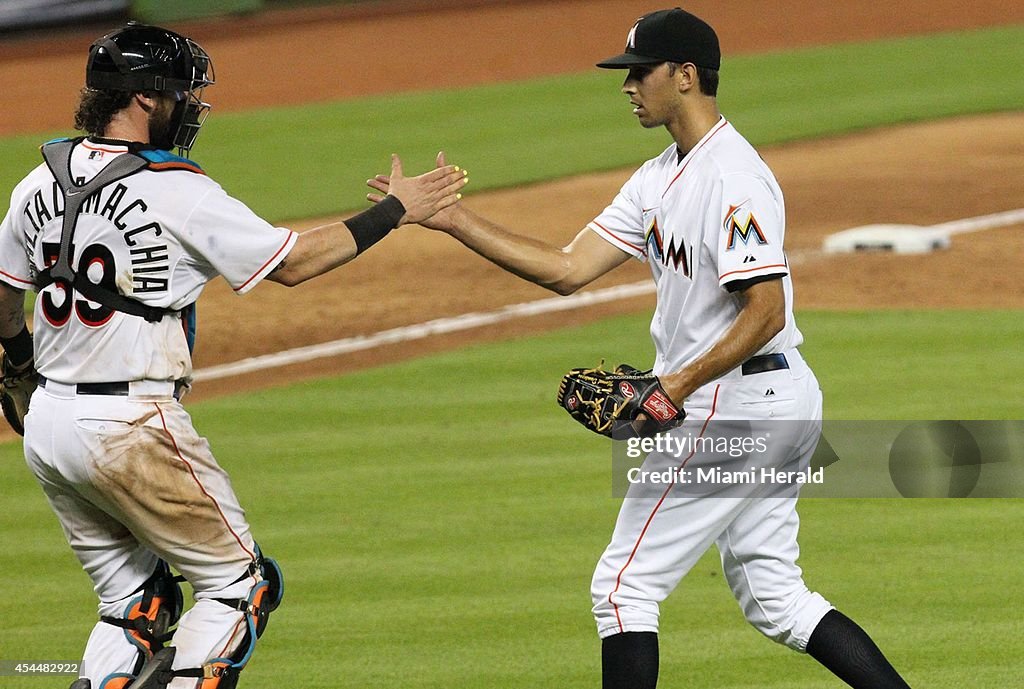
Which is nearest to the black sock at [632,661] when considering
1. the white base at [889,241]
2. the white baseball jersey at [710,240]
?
the white baseball jersey at [710,240]

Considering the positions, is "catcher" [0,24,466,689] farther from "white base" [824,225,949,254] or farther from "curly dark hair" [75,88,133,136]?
"white base" [824,225,949,254]

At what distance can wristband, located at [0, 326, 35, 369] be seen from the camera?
4723 mm

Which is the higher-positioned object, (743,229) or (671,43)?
(671,43)

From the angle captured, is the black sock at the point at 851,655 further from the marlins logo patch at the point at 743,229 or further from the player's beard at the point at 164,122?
the player's beard at the point at 164,122

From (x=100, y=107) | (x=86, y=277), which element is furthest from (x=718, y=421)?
(x=100, y=107)

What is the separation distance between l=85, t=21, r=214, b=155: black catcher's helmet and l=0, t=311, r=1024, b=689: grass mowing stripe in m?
2.01

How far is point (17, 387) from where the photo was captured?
4.79 meters

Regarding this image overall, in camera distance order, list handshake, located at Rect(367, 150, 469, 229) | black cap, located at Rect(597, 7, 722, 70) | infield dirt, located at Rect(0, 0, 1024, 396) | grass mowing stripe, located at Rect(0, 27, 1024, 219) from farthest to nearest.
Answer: grass mowing stripe, located at Rect(0, 27, 1024, 219), infield dirt, located at Rect(0, 0, 1024, 396), handshake, located at Rect(367, 150, 469, 229), black cap, located at Rect(597, 7, 722, 70)

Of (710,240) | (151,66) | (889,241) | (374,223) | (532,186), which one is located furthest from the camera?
(532,186)

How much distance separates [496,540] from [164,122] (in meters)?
2.87

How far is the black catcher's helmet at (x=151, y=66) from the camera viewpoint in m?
4.24

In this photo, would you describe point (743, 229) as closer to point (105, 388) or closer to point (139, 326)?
point (139, 326)

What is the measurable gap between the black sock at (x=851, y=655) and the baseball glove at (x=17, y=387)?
7.89ft

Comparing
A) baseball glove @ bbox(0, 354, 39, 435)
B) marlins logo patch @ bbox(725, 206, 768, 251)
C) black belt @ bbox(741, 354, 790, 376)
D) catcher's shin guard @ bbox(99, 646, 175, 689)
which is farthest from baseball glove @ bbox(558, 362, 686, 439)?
baseball glove @ bbox(0, 354, 39, 435)
